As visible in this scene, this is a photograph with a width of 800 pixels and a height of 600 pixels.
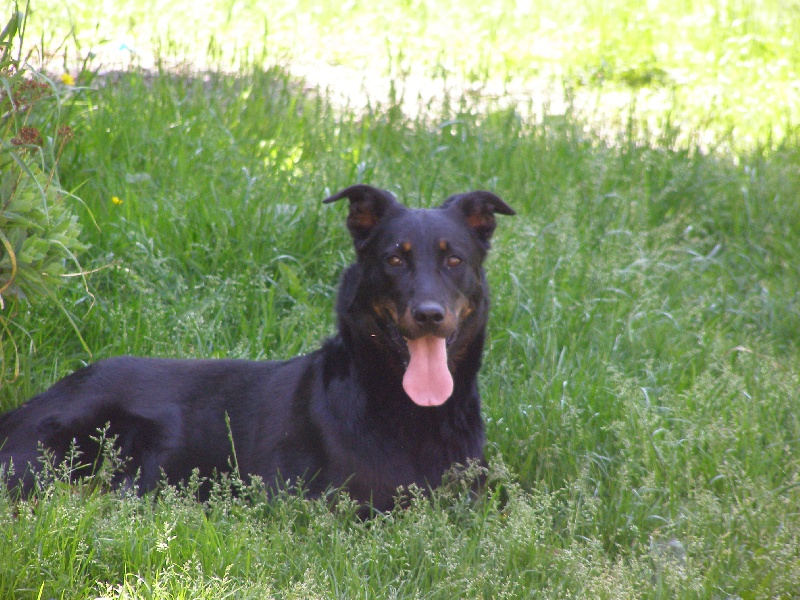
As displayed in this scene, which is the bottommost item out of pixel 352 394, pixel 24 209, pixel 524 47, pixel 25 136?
pixel 352 394

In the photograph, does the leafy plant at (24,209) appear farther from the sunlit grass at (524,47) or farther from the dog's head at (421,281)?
the sunlit grass at (524,47)

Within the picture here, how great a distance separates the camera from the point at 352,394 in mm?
3455

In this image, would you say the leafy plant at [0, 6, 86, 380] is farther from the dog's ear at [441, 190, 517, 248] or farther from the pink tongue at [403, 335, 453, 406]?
A: the dog's ear at [441, 190, 517, 248]

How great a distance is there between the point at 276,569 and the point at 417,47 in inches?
251

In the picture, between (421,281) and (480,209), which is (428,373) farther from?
(480,209)

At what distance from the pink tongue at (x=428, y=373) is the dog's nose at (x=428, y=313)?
0.39ft

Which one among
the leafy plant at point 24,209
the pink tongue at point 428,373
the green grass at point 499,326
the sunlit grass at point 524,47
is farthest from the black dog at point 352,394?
the sunlit grass at point 524,47

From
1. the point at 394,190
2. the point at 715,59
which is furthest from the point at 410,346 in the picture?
the point at 715,59

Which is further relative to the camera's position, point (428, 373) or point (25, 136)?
point (428, 373)

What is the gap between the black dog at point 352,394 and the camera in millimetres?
3340

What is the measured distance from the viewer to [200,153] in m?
5.41

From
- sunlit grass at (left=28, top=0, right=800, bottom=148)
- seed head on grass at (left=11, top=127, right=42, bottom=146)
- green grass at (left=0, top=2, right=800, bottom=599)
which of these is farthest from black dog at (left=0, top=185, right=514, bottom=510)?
sunlit grass at (left=28, top=0, right=800, bottom=148)

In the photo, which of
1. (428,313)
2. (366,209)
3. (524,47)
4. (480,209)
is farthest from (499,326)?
(524,47)

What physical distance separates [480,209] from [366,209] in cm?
49
